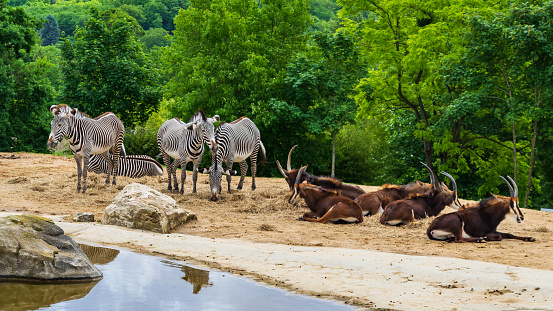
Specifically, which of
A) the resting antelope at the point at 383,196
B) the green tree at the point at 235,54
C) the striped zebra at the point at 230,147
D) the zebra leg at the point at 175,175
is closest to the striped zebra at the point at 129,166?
the zebra leg at the point at 175,175

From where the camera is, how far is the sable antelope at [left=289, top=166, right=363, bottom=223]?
1174 cm

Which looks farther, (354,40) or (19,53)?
(19,53)

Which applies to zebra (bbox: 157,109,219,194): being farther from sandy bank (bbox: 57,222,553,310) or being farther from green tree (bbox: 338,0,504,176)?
green tree (bbox: 338,0,504,176)

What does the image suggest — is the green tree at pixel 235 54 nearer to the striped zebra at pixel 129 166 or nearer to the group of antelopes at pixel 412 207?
the striped zebra at pixel 129 166

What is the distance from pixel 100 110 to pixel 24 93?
220 inches

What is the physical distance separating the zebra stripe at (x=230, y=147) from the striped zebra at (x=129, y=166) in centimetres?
399

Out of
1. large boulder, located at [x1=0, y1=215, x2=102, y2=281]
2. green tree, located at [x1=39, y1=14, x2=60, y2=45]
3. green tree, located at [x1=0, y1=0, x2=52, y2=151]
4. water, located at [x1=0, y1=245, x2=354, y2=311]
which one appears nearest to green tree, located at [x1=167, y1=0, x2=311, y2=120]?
green tree, located at [x1=0, y1=0, x2=52, y2=151]

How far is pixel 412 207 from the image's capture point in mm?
11930

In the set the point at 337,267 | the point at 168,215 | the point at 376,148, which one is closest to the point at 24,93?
the point at 376,148

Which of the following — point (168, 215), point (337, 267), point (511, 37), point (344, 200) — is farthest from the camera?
point (511, 37)

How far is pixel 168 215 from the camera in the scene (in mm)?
10469

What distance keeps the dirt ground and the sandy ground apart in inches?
0.8

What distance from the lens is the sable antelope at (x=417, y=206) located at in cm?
1153

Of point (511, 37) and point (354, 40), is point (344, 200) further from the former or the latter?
point (354, 40)
